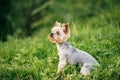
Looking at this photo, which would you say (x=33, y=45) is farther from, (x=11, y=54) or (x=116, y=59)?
(x=116, y=59)

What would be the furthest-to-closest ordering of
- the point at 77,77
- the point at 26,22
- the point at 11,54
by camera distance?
the point at 26,22, the point at 11,54, the point at 77,77

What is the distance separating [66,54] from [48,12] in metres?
9.48

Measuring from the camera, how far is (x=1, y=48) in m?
9.12

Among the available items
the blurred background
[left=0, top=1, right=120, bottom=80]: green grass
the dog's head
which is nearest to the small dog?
the dog's head

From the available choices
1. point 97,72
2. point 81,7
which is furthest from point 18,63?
point 81,7

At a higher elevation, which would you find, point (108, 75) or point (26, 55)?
point (26, 55)

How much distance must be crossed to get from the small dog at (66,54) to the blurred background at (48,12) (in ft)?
17.1

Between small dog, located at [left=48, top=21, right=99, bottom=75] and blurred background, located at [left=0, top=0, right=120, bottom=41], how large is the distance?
17.1 feet

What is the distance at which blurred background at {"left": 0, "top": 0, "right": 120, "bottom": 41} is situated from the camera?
14.8m

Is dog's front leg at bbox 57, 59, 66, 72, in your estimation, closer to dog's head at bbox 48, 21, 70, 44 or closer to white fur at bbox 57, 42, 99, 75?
white fur at bbox 57, 42, 99, 75

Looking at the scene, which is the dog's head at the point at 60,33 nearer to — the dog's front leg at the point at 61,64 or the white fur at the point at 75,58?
the white fur at the point at 75,58

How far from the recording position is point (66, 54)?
A: 7.22 meters

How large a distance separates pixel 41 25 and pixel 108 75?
31.4 feet

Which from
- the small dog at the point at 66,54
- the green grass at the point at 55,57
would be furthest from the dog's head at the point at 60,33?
the green grass at the point at 55,57
